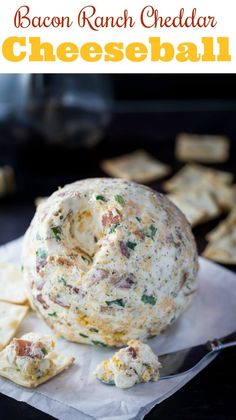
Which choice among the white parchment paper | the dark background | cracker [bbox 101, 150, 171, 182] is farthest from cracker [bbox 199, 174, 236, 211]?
the white parchment paper

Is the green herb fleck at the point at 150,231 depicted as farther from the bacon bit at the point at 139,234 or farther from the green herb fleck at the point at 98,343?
the green herb fleck at the point at 98,343

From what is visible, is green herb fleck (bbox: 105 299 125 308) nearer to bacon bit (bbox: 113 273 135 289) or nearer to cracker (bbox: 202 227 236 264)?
bacon bit (bbox: 113 273 135 289)

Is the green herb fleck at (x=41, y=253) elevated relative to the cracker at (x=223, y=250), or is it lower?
elevated

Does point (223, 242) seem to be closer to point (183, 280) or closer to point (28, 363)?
point (183, 280)

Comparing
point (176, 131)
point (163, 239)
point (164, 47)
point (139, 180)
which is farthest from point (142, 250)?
point (176, 131)

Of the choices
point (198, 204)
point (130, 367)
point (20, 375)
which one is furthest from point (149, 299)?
point (198, 204)

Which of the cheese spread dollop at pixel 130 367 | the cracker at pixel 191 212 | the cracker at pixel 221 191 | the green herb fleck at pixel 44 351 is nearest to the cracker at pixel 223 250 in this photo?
the cracker at pixel 191 212
